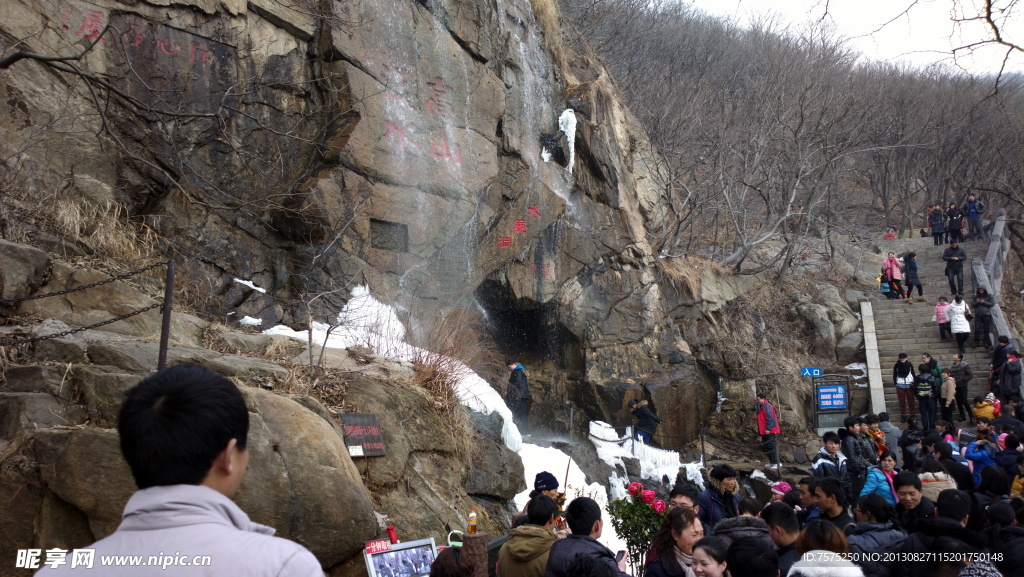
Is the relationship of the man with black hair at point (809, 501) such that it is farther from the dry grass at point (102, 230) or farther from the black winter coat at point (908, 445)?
the dry grass at point (102, 230)

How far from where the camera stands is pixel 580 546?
11.5 ft

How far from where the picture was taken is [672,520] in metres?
4.11

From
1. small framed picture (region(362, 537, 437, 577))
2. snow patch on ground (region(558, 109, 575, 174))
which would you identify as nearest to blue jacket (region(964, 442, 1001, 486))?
small framed picture (region(362, 537, 437, 577))

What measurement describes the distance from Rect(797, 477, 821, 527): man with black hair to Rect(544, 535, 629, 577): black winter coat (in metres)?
1.99

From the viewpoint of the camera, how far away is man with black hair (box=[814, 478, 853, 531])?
4742 mm

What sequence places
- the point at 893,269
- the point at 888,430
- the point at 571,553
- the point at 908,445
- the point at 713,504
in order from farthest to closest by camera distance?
the point at 893,269
the point at 888,430
the point at 908,445
the point at 713,504
the point at 571,553

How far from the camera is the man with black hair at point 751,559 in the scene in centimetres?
317

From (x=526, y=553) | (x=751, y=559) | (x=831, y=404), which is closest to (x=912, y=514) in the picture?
(x=751, y=559)

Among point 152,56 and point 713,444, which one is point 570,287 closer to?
point 713,444

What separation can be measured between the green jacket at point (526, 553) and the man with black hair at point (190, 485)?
A: 2.38 metres

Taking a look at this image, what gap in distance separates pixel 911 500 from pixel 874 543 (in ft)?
2.93

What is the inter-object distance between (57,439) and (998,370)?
1346cm

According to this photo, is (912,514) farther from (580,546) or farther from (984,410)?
(984,410)

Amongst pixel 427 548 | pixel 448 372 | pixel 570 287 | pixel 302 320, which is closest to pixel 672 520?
pixel 427 548
